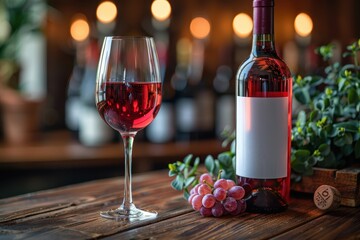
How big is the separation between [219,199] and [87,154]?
1373mm

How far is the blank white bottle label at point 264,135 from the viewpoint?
97 cm

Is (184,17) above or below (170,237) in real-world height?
above

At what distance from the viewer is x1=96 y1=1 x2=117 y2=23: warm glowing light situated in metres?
2.62

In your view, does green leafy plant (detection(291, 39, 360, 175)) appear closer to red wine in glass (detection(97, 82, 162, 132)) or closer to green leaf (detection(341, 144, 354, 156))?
green leaf (detection(341, 144, 354, 156))

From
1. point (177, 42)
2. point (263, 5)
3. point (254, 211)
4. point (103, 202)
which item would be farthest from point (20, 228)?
point (177, 42)

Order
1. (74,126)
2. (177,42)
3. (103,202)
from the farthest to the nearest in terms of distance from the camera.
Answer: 1. (177,42)
2. (74,126)
3. (103,202)

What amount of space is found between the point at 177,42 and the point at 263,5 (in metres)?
1.90

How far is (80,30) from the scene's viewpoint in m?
2.65

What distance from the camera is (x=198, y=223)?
91cm

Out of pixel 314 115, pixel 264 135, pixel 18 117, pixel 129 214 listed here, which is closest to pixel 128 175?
pixel 129 214

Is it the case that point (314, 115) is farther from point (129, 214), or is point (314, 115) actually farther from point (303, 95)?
point (129, 214)

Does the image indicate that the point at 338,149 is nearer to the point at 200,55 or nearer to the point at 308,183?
the point at 308,183

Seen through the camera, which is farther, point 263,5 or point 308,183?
point 308,183

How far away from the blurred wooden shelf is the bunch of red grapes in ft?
4.32
